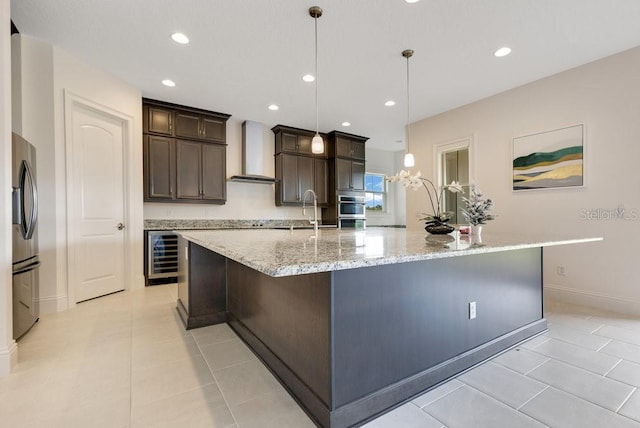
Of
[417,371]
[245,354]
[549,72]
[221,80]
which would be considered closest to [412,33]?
[549,72]

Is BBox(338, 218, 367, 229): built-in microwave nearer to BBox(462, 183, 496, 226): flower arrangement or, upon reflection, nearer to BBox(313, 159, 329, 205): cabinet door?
BBox(313, 159, 329, 205): cabinet door

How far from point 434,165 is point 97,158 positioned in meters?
4.77

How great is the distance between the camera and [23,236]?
232cm

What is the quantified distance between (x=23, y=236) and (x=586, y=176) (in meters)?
5.39

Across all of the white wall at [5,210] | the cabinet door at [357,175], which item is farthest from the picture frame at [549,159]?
the white wall at [5,210]

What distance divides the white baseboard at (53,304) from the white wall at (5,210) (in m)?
1.28

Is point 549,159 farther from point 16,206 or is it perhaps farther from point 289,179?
point 16,206

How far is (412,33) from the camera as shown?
270 centimetres

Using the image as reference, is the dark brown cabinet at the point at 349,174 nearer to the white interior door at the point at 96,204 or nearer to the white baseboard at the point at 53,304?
the white interior door at the point at 96,204

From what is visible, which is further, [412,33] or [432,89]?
[432,89]

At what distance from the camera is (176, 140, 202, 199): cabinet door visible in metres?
4.44

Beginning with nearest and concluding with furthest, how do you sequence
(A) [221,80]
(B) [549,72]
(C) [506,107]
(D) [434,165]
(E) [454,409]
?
(E) [454,409] < (B) [549,72] < (A) [221,80] < (C) [506,107] < (D) [434,165]

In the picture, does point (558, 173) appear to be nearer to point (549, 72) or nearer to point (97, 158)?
point (549, 72)

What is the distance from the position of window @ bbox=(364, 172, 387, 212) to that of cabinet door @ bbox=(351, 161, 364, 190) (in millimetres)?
1079
